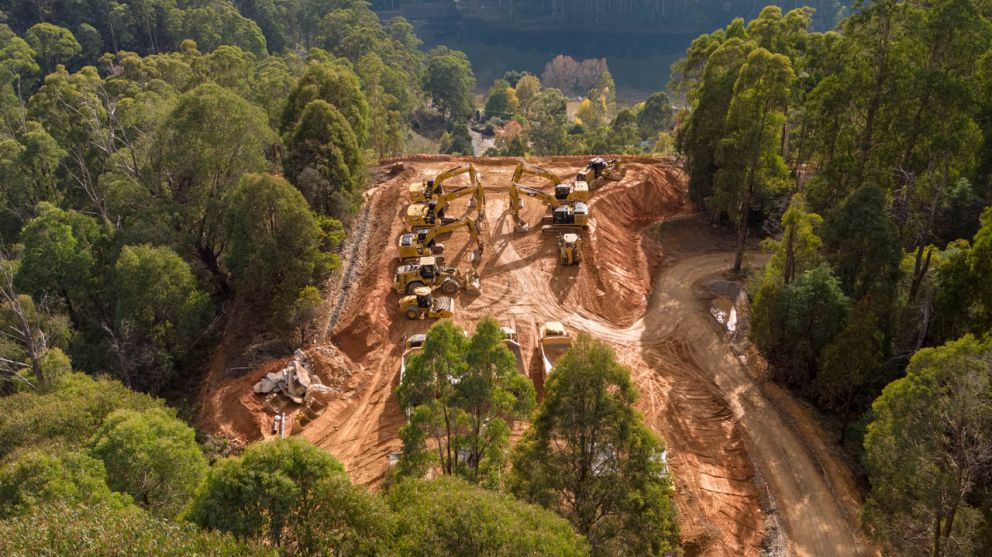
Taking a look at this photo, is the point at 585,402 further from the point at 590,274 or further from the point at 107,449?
the point at 590,274

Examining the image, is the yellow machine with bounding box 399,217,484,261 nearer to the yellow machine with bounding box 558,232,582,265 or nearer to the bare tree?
the yellow machine with bounding box 558,232,582,265

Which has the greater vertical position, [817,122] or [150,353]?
[817,122]

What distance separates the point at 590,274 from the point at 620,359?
8.51m

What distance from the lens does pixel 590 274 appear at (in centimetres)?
4262

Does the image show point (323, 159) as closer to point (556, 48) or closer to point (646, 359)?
point (646, 359)

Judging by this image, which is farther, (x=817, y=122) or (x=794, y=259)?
(x=817, y=122)

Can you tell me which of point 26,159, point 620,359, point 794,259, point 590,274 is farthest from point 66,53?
point 794,259

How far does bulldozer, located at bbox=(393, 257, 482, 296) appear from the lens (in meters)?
40.0

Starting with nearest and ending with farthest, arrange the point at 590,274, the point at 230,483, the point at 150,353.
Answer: the point at 230,483, the point at 150,353, the point at 590,274

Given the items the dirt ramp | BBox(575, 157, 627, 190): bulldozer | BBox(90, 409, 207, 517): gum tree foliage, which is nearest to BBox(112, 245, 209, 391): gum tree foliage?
BBox(90, 409, 207, 517): gum tree foliage

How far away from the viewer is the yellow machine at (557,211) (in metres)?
46.1

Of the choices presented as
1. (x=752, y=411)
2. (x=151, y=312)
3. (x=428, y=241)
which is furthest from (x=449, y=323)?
(x=428, y=241)

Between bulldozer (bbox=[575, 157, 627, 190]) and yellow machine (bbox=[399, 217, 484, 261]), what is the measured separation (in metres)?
12.9

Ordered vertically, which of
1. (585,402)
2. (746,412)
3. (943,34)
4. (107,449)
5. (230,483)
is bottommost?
(746,412)
